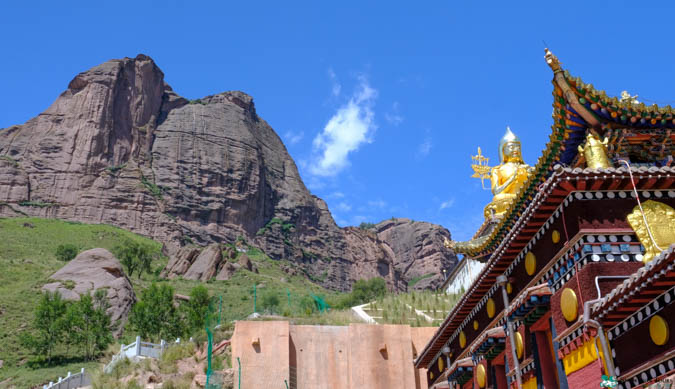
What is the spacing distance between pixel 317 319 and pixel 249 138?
112 metres

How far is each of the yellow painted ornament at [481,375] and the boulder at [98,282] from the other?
39.9 meters

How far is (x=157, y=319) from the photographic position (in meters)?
46.5

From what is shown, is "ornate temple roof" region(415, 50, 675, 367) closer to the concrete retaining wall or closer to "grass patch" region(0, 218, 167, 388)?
the concrete retaining wall

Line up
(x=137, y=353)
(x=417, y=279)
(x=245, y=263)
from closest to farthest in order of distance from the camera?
(x=137, y=353)
(x=245, y=263)
(x=417, y=279)

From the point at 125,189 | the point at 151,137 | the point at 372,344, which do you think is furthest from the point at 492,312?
the point at 151,137

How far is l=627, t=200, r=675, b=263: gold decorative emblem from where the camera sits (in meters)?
11.0

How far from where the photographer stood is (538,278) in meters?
12.9

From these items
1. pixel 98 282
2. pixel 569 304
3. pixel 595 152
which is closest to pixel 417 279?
pixel 98 282

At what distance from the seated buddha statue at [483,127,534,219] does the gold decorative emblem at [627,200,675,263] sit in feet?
30.6

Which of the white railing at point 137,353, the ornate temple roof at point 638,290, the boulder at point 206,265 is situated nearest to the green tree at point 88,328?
the white railing at point 137,353

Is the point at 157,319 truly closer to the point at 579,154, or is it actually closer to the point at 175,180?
the point at 579,154

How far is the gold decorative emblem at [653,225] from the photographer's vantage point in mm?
11023

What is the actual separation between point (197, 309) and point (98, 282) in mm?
13470

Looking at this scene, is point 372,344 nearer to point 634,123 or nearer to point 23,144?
point 634,123
